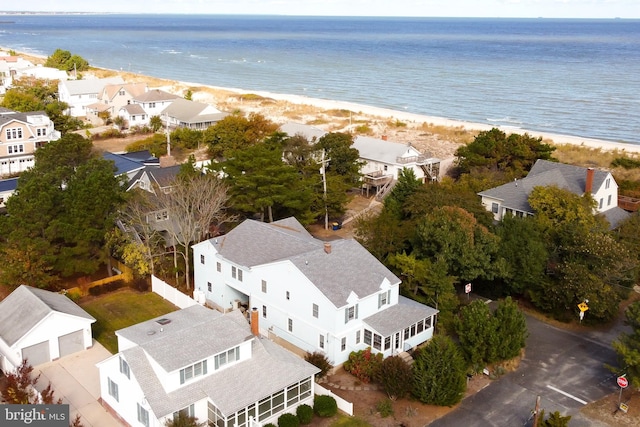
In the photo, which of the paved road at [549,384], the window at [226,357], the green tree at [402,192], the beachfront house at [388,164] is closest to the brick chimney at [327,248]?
the window at [226,357]

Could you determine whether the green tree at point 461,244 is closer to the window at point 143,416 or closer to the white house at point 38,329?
the window at point 143,416

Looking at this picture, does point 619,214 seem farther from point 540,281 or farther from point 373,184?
point 373,184

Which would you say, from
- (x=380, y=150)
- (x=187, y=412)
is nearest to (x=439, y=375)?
(x=187, y=412)

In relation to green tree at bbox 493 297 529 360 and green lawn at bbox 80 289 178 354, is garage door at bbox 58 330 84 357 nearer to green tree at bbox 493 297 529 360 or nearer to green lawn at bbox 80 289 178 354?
green lawn at bbox 80 289 178 354

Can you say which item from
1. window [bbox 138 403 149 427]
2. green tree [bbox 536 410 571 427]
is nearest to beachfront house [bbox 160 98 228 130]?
window [bbox 138 403 149 427]

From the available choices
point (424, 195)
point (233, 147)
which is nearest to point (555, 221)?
point (424, 195)

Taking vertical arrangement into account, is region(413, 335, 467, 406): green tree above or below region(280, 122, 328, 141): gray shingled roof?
below
